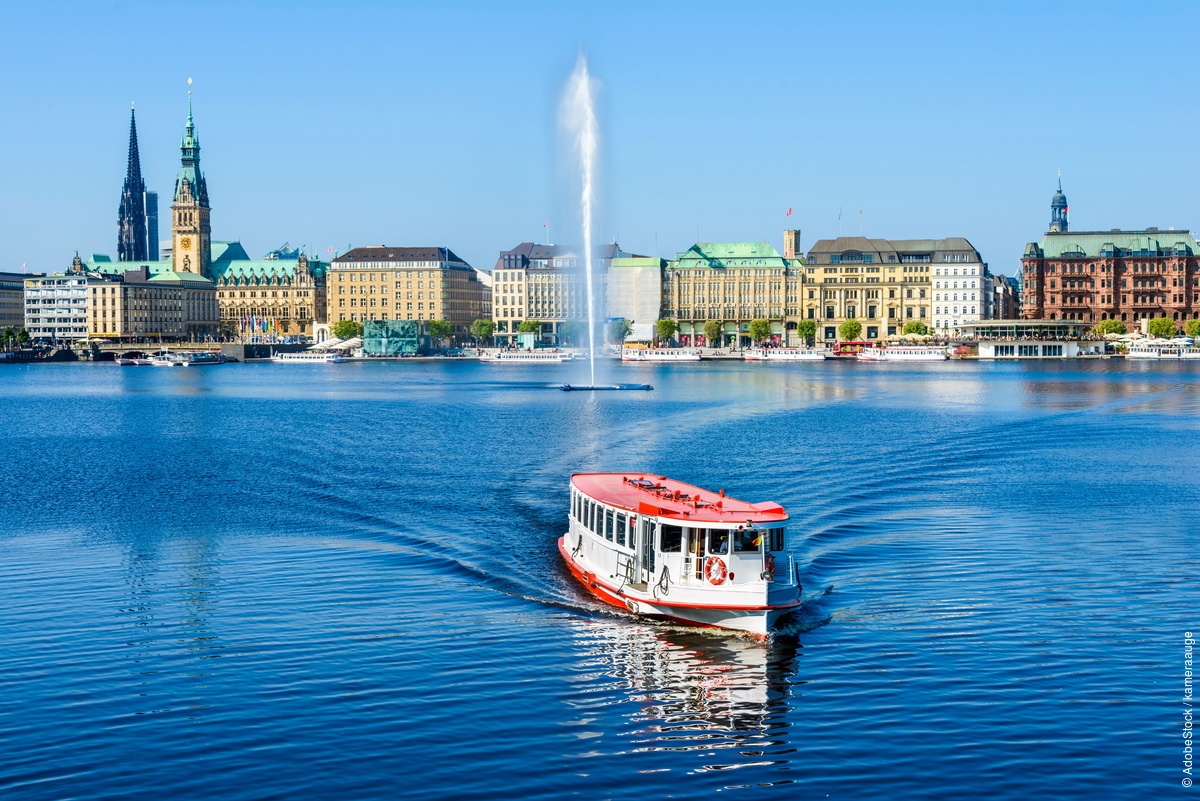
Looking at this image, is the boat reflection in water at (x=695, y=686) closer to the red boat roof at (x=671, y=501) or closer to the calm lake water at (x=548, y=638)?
the calm lake water at (x=548, y=638)

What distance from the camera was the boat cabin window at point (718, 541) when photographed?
102 ft

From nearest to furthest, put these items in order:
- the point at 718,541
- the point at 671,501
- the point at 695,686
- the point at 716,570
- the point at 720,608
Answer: the point at 695,686, the point at 720,608, the point at 716,570, the point at 718,541, the point at 671,501

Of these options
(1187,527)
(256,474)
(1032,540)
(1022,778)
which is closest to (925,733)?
(1022,778)

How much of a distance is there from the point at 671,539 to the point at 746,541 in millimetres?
1940

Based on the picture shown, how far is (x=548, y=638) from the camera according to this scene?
102ft

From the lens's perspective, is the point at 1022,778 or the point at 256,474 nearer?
the point at 1022,778

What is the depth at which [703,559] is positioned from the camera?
3139 cm

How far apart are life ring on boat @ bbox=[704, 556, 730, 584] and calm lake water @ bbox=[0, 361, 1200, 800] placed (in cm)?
137

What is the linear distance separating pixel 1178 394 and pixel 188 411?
8979 centimetres

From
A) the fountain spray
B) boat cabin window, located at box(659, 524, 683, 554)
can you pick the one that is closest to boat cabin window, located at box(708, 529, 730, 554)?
boat cabin window, located at box(659, 524, 683, 554)

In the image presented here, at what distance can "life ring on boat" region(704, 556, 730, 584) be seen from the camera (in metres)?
31.2

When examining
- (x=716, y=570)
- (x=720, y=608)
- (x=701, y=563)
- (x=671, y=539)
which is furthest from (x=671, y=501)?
(x=720, y=608)

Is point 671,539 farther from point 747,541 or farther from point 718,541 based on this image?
point 747,541

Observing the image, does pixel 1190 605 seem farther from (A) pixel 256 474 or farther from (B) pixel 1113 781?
(A) pixel 256 474
